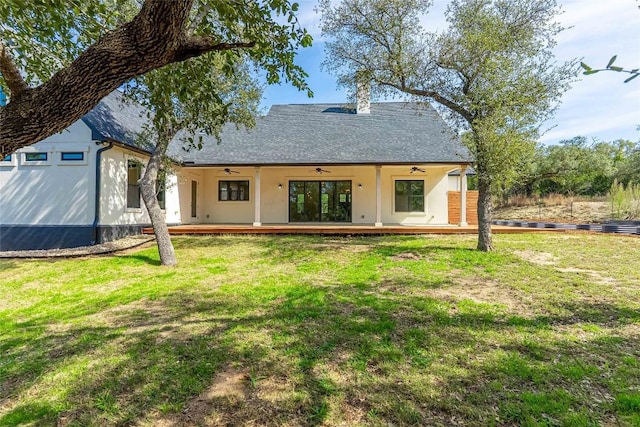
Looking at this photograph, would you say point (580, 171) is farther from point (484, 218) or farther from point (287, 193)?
point (287, 193)

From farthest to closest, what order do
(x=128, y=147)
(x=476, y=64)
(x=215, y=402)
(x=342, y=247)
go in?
(x=128, y=147) → (x=342, y=247) → (x=476, y=64) → (x=215, y=402)

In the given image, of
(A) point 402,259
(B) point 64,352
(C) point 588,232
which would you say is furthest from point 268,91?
(C) point 588,232

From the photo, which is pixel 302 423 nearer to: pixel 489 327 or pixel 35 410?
pixel 35 410

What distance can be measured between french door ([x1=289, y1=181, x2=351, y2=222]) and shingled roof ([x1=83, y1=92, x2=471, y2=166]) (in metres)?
2.04

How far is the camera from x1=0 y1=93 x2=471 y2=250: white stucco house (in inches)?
402

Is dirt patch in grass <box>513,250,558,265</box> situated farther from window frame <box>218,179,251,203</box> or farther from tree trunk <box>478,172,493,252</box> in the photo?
window frame <box>218,179,251,203</box>

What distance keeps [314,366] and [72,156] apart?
11.1m

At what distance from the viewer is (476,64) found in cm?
849

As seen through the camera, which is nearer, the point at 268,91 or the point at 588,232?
the point at 268,91

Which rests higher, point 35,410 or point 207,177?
point 207,177

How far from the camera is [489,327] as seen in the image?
13.1 feet

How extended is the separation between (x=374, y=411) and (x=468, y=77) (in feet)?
29.2

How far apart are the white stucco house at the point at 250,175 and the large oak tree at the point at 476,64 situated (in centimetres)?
171

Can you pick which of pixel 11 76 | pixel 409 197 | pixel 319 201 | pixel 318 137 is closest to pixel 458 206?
pixel 409 197
